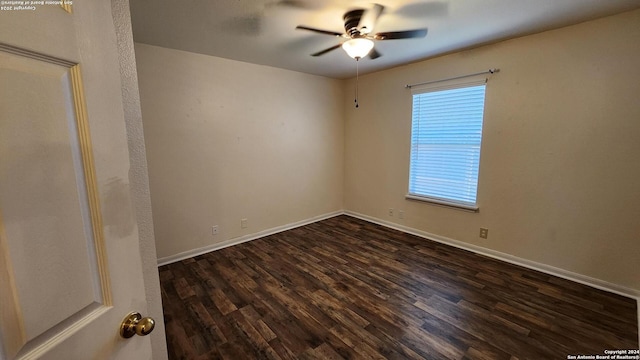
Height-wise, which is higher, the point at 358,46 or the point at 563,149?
the point at 358,46

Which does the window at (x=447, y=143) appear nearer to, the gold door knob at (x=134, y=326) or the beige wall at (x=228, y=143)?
the beige wall at (x=228, y=143)

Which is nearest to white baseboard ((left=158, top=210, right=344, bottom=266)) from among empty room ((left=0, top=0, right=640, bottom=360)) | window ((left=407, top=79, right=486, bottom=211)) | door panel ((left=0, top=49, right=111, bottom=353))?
empty room ((left=0, top=0, right=640, bottom=360))

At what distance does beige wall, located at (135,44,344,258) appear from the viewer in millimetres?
2846

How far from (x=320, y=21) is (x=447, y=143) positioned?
87.1 inches

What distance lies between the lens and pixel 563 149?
2531mm

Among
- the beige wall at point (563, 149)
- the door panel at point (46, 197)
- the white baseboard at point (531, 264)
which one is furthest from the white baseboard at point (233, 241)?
the door panel at point (46, 197)

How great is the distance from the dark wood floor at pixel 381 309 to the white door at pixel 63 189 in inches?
57.4

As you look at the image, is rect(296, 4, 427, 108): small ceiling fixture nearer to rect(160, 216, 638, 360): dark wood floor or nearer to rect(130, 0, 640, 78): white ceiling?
rect(130, 0, 640, 78): white ceiling

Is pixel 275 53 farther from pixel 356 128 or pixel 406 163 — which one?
pixel 406 163

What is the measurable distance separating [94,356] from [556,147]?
141 inches

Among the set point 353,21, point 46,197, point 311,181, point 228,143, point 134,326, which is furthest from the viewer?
point 311,181

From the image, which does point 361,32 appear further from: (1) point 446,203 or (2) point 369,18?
(1) point 446,203

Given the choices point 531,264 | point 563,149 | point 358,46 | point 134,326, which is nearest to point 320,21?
point 358,46

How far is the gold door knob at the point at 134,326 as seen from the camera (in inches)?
25.6
